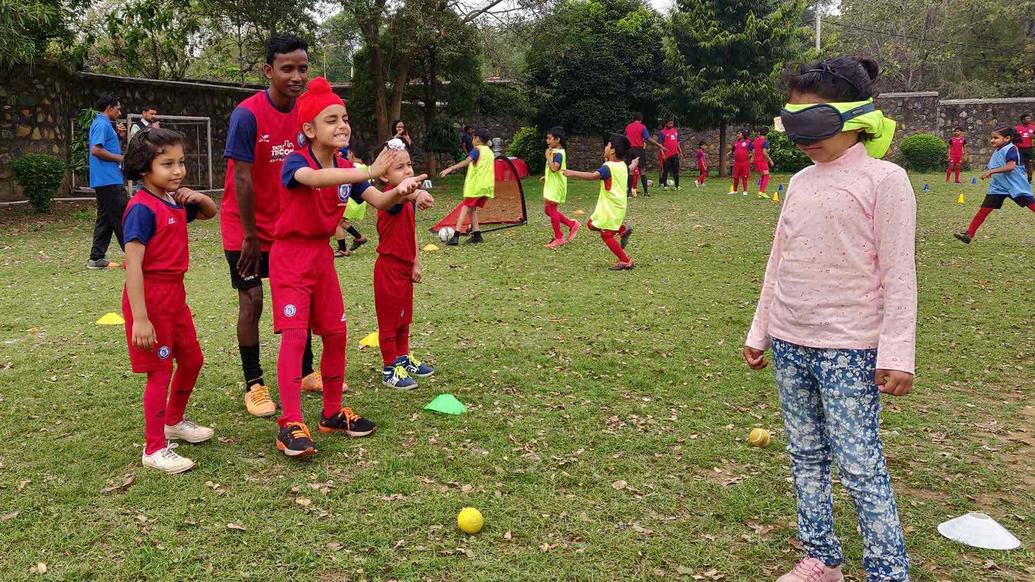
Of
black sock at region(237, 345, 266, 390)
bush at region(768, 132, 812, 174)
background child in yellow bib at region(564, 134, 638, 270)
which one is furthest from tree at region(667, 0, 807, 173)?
black sock at region(237, 345, 266, 390)

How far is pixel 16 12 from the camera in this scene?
13141 millimetres

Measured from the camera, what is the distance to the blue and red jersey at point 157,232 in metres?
3.80

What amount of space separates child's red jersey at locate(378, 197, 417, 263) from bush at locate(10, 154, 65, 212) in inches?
506

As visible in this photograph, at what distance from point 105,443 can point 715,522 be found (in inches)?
124

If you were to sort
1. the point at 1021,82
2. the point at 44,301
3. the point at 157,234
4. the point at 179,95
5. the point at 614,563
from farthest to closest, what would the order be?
the point at 1021,82 < the point at 179,95 < the point at 44,301 < the point at 157,234 < the point at 614,563


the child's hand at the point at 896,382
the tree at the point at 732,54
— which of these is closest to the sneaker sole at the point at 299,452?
the child's hand at the point at 896,382

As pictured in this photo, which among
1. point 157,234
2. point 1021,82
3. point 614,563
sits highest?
point 1021,82

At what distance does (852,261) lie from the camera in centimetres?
273

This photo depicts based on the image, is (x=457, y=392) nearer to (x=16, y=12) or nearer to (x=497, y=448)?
(x=497, y=448)

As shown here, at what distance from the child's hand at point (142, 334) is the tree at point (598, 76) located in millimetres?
25057

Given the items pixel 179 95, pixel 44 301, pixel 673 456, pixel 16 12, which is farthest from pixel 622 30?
pixel 673 456

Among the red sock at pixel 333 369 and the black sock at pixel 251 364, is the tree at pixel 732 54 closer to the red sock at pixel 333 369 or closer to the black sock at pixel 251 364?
the black sock at pixel 251 364

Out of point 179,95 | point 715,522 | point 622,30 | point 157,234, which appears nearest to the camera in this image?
point 715,522

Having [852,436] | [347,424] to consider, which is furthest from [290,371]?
[852,436]
